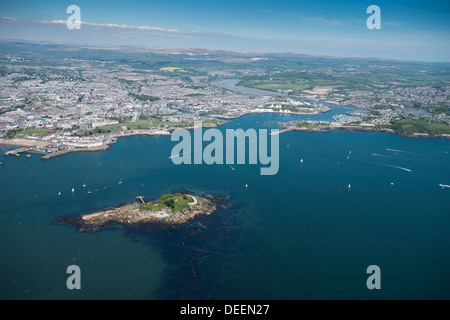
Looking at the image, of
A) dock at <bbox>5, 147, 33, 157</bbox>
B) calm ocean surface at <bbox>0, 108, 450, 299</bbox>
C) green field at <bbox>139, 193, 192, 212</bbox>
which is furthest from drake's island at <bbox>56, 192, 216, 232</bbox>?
dock at <bbox>5, 147, 33, 157</bbox>

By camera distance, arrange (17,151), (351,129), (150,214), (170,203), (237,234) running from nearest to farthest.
Answer: (237,234)
(150,214)
(170,203)
(17,151)
(351,129)

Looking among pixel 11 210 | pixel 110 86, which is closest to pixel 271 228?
pixel 11 210

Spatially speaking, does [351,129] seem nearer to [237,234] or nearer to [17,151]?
[237,234]

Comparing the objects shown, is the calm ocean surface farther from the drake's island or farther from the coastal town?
the coastal town

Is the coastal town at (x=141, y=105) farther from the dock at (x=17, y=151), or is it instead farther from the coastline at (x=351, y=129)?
the coastline at (x=351, y=129)

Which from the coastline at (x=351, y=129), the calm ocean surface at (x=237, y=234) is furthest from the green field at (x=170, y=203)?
the coastline at (x=351, y=129)

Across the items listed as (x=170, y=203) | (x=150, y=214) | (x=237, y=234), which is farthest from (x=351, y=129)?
(x=150, y=214)

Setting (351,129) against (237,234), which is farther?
(351,129)

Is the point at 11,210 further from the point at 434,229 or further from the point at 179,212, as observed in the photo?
the point at 434,229
